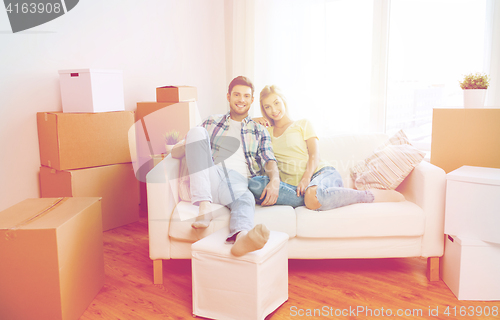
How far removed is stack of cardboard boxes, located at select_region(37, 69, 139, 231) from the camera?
2443 mm

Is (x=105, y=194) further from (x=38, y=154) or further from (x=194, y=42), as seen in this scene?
(x=194, y=42)

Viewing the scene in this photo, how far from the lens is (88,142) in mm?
2537

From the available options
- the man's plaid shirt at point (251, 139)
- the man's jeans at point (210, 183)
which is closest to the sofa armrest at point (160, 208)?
the man's jeans at point (210, 183)

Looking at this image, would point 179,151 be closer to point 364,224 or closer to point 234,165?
point 234,165

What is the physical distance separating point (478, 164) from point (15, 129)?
9.08ft

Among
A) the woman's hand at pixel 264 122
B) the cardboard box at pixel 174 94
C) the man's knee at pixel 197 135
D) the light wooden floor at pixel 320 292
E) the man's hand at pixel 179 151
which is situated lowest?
the light wooden floor at pixel 320 292

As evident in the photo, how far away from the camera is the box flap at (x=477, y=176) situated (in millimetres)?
1670

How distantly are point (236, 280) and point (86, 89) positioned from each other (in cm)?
165

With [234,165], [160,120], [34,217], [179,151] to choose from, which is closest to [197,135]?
[179,151]

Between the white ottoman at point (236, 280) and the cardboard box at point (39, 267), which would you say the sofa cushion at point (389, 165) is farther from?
the cardboard box at point (39, 267)

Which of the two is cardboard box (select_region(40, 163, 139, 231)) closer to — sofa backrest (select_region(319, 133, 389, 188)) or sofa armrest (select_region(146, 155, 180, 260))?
sofa armrest (select_region(146, 155, 180, 260))

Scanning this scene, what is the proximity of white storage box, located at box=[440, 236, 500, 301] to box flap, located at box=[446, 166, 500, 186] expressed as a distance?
0.27m

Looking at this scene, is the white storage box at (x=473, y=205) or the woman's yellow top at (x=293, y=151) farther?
the woman's yellow top at (x=293, y=151)

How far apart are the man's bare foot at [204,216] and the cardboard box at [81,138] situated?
3.73 feet
